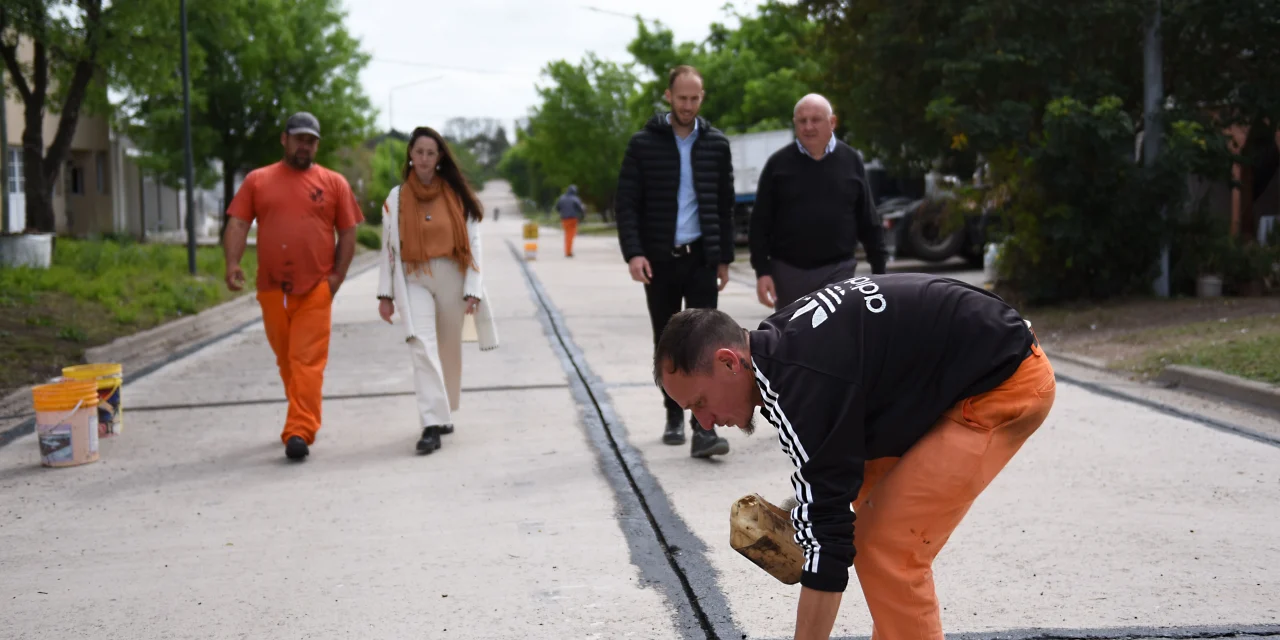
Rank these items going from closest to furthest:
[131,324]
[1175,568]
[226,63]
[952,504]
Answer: [952,504], [1175,568], [131,324], [226,63]

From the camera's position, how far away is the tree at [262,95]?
108 feet

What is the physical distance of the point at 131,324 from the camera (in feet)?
46.3

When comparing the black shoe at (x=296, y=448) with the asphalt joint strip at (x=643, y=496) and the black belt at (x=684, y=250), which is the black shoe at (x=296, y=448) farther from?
the black belt at (x=684, y=250)

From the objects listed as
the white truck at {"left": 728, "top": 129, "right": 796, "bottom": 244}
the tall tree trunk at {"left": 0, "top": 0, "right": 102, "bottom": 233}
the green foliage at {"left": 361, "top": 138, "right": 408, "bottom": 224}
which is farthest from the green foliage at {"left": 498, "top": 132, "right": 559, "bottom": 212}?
the tall tree trunk at {"left": 0, "top": 0, "right": 102, "bottom": 233}

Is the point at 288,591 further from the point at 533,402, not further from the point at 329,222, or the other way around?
the point at 533,402

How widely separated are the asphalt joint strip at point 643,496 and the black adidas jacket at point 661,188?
115 cm

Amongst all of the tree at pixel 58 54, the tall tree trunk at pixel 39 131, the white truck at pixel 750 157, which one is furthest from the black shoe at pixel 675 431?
the white truck at pixel 750 157

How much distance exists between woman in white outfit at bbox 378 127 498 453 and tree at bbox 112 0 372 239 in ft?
86.5

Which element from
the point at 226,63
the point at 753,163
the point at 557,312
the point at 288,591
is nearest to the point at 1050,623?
the point at 288,591

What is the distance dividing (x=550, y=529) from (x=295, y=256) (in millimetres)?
2739

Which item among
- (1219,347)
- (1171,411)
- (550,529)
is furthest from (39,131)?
(1171,411)

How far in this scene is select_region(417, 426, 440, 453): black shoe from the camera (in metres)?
7.22

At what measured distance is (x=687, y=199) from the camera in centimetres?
705

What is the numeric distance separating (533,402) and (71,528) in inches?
147
